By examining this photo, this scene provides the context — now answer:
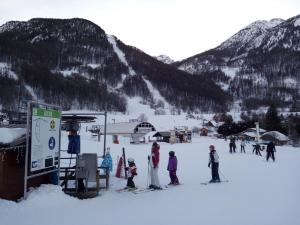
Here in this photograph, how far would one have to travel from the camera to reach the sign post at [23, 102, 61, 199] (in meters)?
9.90

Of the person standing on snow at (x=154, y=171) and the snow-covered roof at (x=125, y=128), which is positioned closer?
the person standing on snow at (x=154, y=171)

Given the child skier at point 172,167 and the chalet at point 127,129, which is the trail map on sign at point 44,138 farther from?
the chalet at point 127,129

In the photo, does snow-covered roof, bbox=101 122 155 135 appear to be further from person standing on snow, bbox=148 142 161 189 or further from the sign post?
the sign post

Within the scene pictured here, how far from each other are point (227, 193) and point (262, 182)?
309 centimetres

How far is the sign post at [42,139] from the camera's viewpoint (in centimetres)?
990

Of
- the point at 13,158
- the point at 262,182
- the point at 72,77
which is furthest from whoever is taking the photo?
the point at 72,77

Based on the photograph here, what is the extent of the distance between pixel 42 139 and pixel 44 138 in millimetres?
107

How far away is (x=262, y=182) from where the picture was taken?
14203mm

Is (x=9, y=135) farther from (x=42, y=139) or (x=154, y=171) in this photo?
(x=154, y=171)

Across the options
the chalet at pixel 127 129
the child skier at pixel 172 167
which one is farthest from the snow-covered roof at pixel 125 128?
the child skier at pixel 172 167

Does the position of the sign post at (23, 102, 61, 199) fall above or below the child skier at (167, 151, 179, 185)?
above

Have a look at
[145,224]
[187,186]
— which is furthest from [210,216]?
[187,186]

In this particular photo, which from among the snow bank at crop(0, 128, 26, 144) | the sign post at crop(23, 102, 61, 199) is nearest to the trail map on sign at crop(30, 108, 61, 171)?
the sign post at crop(23, 102, 61, 199)

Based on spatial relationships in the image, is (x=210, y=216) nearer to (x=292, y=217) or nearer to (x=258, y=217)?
(x=258, y=217)
